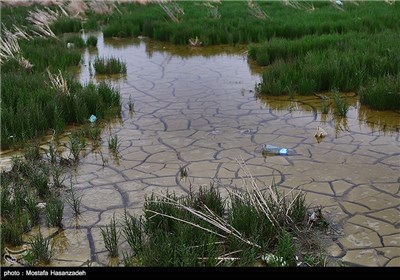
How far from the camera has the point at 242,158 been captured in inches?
236

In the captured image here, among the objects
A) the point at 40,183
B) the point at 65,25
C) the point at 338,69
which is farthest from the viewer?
the point at 65,25

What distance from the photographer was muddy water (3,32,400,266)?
4.45 metres

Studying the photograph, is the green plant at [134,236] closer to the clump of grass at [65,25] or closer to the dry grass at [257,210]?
the dry grass at [257,210]

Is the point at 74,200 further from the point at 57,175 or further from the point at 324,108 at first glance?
the point at 324,108

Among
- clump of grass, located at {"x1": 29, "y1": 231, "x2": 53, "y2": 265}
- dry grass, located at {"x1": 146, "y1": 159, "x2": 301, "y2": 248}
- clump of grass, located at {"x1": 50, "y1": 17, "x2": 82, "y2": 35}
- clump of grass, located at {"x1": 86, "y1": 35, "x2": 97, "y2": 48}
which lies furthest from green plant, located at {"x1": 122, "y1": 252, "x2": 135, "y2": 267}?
clump of grass, located at {"x1": 50, "y1": 17, "x2": 82, "y2": 35}

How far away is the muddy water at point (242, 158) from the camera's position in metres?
4.45

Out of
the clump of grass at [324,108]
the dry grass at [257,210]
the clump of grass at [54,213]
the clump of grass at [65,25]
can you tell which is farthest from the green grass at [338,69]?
the clump of grass at [65,25]

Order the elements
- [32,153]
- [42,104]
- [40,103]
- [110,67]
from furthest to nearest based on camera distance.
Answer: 1. [110,67]
2. [42,104]
3. [40,103]
4. [32,153]

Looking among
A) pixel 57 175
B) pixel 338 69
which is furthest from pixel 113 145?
pixel 338 69

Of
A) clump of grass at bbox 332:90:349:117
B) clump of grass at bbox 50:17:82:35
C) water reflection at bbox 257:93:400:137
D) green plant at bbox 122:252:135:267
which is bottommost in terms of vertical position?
green plant at bbox 122:252:135:267

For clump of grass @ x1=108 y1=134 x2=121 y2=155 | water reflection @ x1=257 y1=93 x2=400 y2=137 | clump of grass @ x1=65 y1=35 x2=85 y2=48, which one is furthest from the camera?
clump of grass @ x1=65 y1=35 x2=85 y2=48

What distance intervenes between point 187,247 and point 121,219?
1090 mm

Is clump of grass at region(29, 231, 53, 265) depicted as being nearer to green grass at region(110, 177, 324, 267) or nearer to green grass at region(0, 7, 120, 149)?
green grass at region(110, 177, 324, 267)
